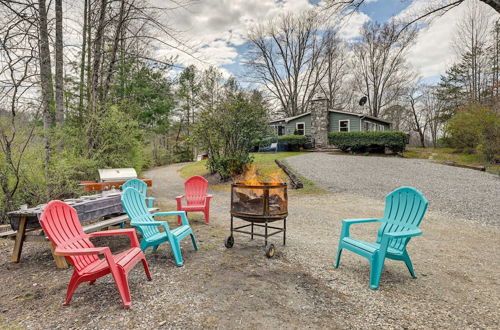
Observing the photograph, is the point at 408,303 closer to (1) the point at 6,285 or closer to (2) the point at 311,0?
(1) the point at 6,285

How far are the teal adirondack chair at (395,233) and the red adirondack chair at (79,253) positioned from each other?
235 centimetres

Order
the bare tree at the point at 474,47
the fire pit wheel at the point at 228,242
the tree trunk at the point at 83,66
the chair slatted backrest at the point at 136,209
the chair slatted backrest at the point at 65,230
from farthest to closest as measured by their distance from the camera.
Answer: the bare tree at the point at 474,47
the tree trunk at the point at 83,66
the fire pit wheel at the point at 228,242
the chair slatted backrest at the point at 136,209
the chair slatted backrest at the point at 65,230

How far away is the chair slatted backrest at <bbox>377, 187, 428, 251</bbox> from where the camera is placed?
302 cm

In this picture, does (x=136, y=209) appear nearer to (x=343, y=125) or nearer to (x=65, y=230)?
(x=65, y=230)

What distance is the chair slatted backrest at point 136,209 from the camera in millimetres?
3426

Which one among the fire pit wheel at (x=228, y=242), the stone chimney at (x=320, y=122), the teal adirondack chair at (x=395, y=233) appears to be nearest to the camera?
the teal adirondack chair at (x=395, y=233)

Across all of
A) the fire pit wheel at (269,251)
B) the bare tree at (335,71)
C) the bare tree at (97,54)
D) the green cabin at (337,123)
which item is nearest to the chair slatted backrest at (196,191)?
the fire pit wheel at (269,251)

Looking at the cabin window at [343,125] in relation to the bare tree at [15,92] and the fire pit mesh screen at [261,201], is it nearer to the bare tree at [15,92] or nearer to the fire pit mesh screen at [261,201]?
the fire pit mesh screen at [261,201]

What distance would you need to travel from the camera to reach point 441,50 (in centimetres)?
2159

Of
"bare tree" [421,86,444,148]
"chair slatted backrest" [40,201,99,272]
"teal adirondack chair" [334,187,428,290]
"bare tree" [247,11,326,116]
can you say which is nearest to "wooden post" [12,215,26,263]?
"chair slatted backrest" [40,201,99,272]

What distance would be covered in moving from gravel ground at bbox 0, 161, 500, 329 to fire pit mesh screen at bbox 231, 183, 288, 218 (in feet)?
1.89

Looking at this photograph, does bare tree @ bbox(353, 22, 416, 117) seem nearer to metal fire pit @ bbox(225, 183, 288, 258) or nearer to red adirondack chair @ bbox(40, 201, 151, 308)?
metal fire pit @ bbox(225, 183, 288, 258)

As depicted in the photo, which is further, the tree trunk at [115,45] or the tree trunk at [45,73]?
the tree trunk at [115,45]

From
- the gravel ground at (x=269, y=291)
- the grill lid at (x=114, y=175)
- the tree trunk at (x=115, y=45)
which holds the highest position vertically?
the tree trunk at (x=115, y=45)
